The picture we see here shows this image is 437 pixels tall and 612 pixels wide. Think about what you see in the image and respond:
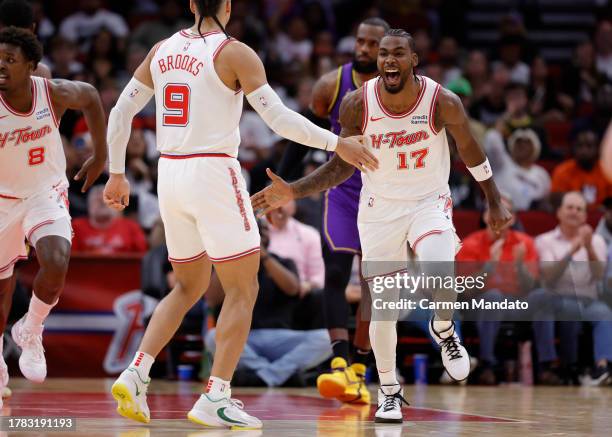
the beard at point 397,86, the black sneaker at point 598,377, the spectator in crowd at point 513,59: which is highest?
the spectator in crowd at point 513,59

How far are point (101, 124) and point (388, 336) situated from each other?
2446 mm

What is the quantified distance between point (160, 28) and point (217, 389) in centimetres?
1069

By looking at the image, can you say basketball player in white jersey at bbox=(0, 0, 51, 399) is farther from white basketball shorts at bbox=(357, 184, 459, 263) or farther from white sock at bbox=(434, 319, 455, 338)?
white sock at bbox=(434, 319, 455, 338)

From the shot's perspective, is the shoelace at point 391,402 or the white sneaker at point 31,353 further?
the white sneaker at point 31,353

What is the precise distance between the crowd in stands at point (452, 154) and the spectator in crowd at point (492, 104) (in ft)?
0.07

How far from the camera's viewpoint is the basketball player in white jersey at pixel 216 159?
19.6ft

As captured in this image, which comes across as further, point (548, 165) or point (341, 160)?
point (548, 165)

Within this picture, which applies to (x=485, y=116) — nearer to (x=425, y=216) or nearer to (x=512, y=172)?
(x=512, y=172)

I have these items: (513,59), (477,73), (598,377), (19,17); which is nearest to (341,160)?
(19,17)

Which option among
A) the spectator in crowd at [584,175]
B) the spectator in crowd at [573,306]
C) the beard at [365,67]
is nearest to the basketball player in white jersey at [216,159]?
the beard at [365,67]

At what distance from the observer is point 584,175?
13602mm

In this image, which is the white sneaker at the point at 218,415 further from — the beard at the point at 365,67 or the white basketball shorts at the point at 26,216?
the beard at the point at 365,67

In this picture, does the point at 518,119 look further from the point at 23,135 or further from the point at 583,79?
the point at 23,135

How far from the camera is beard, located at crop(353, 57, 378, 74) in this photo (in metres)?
8.05
